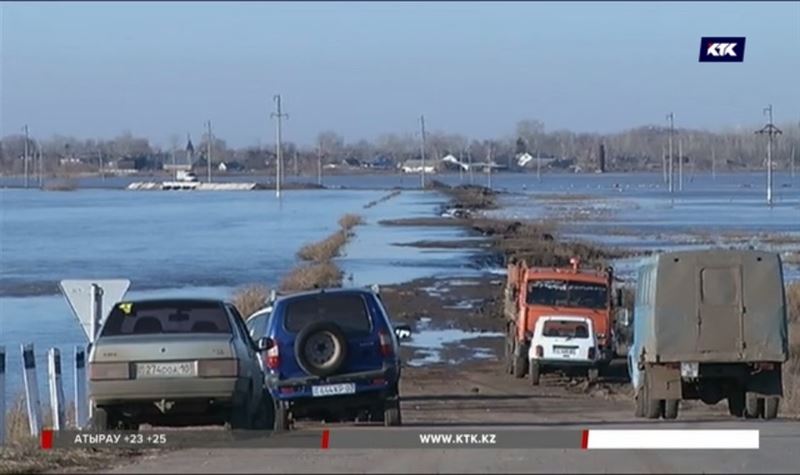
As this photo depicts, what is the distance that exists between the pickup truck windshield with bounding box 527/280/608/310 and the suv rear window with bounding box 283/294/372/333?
1427 cm

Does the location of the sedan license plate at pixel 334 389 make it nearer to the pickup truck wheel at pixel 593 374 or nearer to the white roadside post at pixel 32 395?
the white roadside post at pixel 32 395

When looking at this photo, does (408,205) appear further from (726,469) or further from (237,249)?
(726,469)

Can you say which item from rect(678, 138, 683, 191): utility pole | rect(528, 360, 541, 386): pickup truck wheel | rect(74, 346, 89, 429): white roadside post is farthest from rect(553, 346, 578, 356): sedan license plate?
rect(678, 138, 683, 191): utility pole

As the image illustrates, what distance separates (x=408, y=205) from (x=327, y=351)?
114945 mm

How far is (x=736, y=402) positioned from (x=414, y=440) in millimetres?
8961

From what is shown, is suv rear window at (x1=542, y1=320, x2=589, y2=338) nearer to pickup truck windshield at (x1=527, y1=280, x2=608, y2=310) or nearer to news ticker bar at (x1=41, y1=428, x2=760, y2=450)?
pickup truck windshield at (x1=527, y1=280, x2=608, y2=310)

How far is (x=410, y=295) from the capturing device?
53062mm

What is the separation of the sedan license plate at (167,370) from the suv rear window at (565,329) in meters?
17.0

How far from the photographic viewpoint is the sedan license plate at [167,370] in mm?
17422

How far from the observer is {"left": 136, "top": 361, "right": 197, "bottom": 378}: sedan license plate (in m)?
17.4

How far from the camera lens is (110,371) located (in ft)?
57.4

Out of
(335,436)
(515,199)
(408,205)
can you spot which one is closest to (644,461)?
(335,436)

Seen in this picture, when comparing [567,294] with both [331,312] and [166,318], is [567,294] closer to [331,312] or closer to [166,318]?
[331,312]

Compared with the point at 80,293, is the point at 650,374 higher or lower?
lower
